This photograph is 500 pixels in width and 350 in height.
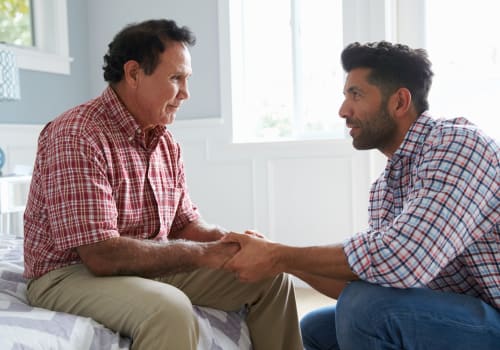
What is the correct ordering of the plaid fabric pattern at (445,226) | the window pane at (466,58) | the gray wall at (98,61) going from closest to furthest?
the plaid fabric pattern at (445,226)
the window pane at (466,58)
the gray wall at (98,61)

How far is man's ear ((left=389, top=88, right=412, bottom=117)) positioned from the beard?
23 millimetres

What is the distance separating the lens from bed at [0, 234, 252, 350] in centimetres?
121

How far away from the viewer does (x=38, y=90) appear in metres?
3.80

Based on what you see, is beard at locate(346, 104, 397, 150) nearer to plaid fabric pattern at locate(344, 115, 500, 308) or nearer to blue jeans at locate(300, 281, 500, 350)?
plaid fabric pattern at locate(344, 115, 500, 308)

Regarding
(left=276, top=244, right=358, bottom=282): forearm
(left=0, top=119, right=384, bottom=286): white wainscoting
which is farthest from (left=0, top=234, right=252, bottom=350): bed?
(left=0, top=119, right=384, bottom=286): white wainscoting

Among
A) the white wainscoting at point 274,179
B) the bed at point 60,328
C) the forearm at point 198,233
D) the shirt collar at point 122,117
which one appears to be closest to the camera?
the bed at point 60,328

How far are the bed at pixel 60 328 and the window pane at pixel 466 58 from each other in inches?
87.5

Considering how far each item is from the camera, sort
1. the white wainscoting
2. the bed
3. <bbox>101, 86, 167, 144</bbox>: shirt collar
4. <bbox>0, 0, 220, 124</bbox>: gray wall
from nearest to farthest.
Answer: the bed → <bbox>101, 86, 167, 144</bbox>: shirt collar → the white wainscoting → <bbox>0, 0, 220, 124</bbox>: gray wall

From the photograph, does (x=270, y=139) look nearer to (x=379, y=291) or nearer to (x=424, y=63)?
(x=424, y=63)

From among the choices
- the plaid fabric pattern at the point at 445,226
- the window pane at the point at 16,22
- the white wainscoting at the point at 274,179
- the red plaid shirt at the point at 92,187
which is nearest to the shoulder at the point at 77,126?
the red plaid shirt at the point at 92,187

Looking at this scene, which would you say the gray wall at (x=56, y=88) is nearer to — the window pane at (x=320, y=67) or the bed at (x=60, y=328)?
the window pane at (x=320, y=67)

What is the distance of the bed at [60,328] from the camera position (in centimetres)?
121

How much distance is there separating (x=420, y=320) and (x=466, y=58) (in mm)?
2399

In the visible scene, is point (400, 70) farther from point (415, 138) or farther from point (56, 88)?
point (56, 88)
